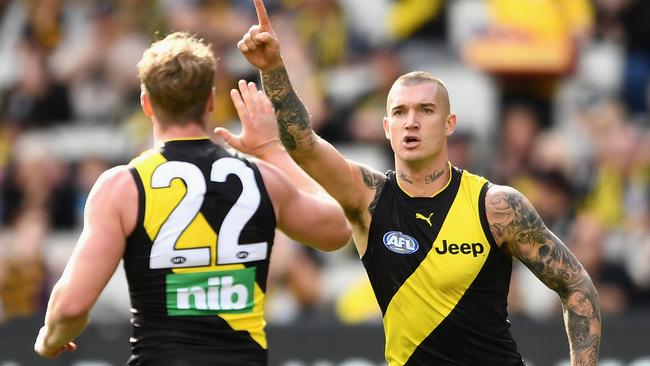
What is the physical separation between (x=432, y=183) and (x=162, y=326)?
6.22ft

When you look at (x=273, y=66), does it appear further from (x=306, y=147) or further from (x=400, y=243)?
(x=400, y=243)

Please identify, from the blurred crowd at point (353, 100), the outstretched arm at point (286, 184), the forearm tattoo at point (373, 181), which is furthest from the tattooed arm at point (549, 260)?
the blurred crowd at point (353, 100)

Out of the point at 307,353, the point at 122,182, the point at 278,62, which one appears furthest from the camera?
the point at 307,353

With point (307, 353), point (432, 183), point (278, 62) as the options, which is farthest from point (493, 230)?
point (307, 353)

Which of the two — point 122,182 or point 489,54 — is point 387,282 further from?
point 489,54

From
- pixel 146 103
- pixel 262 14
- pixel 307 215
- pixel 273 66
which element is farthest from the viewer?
pixel 273 66

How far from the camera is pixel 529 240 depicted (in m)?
6.02

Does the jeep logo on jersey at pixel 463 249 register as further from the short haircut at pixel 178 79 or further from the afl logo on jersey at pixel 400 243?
the short haircut at pixel 178 79

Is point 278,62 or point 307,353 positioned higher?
point 278,62

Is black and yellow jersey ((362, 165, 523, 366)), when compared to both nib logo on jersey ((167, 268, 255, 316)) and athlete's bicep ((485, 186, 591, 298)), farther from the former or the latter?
nib logo on jersey ((167, 268, 255, 316))

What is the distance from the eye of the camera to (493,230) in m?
6.03

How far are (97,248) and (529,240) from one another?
2.27 meters

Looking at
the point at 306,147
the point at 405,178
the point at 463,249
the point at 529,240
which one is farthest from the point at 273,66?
the point at 529,240

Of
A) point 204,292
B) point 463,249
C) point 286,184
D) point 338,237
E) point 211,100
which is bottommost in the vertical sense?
point 463,249
